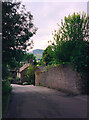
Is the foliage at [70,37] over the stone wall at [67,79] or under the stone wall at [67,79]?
over

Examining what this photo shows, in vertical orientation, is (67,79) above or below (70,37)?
below

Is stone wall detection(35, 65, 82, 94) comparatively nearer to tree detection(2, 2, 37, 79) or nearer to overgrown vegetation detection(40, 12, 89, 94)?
overgrown vegetation detection(40, 12, 89, 94)

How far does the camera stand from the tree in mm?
14594

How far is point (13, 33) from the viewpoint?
1562 cm

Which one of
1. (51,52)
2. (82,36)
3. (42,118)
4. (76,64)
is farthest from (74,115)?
(51,52)

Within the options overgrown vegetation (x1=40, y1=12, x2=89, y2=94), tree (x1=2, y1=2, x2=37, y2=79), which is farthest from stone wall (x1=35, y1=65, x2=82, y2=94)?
tree (x1=2, y1=2, x2=37, y2=79)

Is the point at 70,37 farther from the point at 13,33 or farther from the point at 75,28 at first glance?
the point at 13,33

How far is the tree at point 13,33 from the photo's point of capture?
1459 centimetres

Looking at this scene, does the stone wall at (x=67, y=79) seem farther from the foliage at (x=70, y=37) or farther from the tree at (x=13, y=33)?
the tree at (x=13, y=33)

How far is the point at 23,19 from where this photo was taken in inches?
708

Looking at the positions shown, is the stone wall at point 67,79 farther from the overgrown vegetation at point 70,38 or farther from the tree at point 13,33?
the tree at point 13,33

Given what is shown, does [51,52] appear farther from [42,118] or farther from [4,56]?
[42,118]

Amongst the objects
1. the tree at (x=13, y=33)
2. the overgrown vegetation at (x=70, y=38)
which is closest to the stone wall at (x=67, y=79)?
the overgrown vegetation at (x=70, y=38)

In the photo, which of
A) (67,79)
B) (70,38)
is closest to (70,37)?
(70,38)
